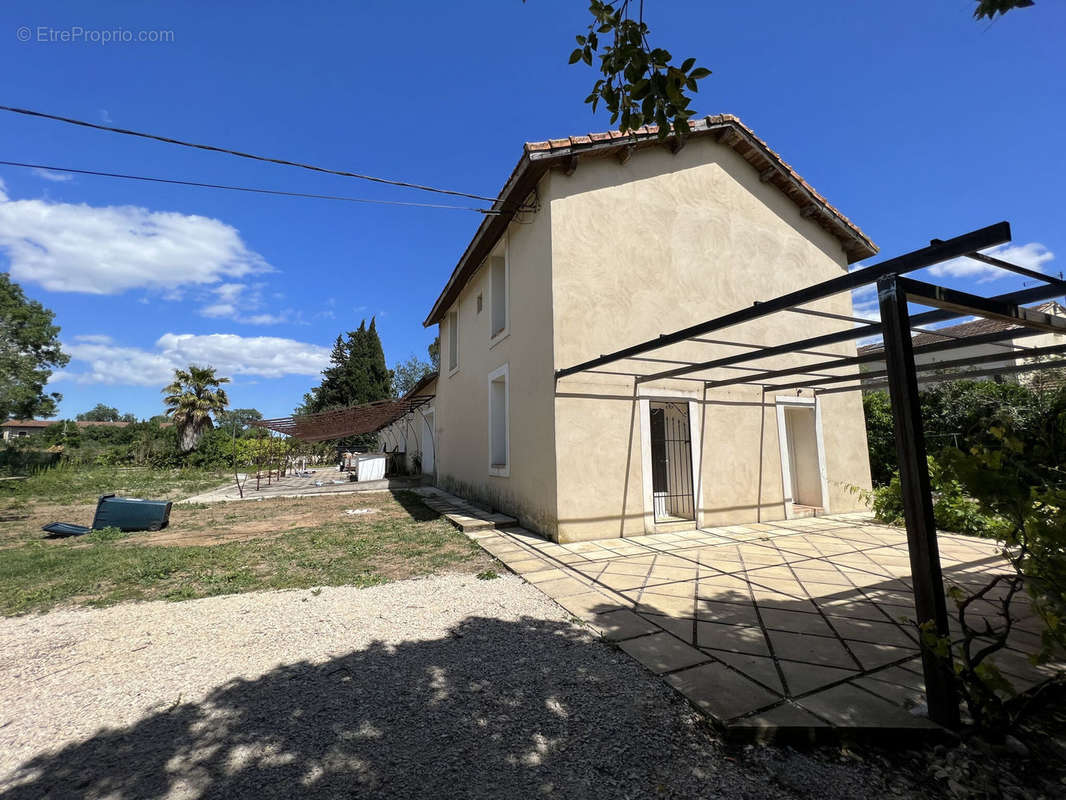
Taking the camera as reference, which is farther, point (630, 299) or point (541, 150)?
point (630, 299)

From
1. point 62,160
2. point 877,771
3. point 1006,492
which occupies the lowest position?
point 877,771

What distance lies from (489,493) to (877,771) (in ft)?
25.6

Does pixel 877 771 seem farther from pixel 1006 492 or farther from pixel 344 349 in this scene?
pixel 344 349

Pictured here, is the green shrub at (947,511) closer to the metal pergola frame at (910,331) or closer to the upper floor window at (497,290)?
the metal pergola frame at (910,331)

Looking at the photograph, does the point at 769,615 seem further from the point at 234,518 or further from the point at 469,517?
the point at 234,518

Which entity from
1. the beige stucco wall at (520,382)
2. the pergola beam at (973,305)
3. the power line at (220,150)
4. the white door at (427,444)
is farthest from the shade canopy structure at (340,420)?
the pergola beam at (973,305)

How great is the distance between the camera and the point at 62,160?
5098mm

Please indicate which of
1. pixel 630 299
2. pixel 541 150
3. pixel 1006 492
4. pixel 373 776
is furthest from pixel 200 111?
pixel 1006 492

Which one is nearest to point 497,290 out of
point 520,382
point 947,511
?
point 520,382

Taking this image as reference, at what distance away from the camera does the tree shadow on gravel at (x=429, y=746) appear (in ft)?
6.03

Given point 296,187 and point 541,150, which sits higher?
point 541,150

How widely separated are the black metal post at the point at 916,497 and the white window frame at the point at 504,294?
6.61 meters

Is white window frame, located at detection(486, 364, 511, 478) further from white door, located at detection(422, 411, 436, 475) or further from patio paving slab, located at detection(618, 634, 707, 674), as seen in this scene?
white door, located at detection(422, 411, 436, 475)

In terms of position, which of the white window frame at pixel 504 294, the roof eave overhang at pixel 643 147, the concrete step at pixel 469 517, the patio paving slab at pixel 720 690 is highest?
the roof eave overhang at pixel 643 147
